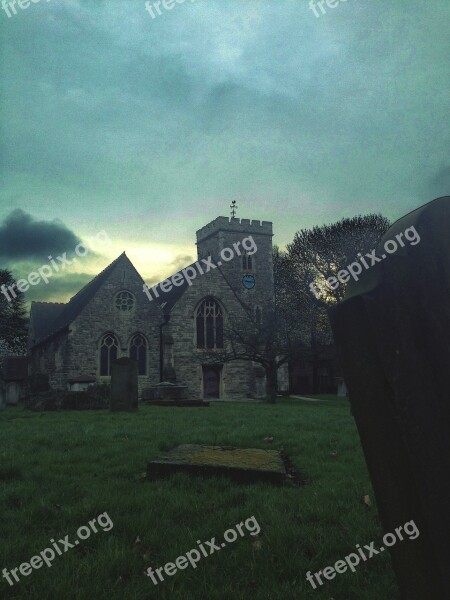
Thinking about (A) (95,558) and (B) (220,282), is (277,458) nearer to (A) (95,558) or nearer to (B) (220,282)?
(A) (95,558)

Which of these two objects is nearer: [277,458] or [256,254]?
[277,458]

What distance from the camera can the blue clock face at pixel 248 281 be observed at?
130 ft

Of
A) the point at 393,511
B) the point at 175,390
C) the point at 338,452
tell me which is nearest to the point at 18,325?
the point at 175,390

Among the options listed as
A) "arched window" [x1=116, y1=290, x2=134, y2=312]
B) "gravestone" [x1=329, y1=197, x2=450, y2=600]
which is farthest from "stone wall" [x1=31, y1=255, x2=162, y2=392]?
"gravestone" [x1=329, y1=197, x2=450, y2=600]

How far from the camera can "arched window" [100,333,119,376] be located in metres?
26.9

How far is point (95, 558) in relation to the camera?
3012 millimetres

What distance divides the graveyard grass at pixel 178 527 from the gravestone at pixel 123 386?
7.87 m

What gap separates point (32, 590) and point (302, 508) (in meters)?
2.17

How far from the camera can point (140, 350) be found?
28172mm

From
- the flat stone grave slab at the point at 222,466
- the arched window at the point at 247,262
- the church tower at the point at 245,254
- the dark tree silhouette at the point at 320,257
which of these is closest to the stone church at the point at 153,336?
the dark tree silhouette at the point at 320,257

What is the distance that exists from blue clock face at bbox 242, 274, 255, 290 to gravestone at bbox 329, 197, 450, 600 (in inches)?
1486

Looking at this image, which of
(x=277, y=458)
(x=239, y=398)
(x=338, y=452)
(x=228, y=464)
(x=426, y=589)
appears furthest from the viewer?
(x=239, y=398)

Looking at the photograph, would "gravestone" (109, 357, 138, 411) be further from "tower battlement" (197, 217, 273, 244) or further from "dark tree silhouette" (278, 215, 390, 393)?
"tower battlement" (197, 217, 273, 244)

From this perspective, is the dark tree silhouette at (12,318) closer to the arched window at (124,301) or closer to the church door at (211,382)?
the arched window at (124,301)
